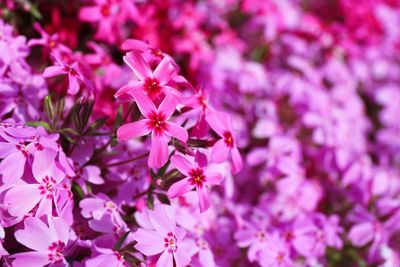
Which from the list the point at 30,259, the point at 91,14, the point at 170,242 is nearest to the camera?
the point at 30,259

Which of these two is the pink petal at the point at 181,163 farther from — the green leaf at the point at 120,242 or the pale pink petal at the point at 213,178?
the green leaf at the point at 120,242

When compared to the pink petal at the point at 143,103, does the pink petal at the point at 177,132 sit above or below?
below

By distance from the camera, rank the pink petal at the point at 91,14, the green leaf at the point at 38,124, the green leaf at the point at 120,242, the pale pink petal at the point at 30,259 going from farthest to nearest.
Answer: the pink petal at the point at 91,14, the green leaf at the point at 38,124, the green leaf at the point at 120,242, the pale pink petal at the point at 30,259

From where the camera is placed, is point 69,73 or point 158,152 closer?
point 158,152

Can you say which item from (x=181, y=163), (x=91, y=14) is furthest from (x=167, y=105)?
(x=91, y=14)

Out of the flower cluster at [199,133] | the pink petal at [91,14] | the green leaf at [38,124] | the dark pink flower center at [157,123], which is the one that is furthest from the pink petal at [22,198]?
the pink petal at [91,14]

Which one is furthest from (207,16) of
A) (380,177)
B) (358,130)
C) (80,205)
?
(80,205)

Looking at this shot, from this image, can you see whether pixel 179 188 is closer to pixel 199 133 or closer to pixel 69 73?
pixel 199 133
